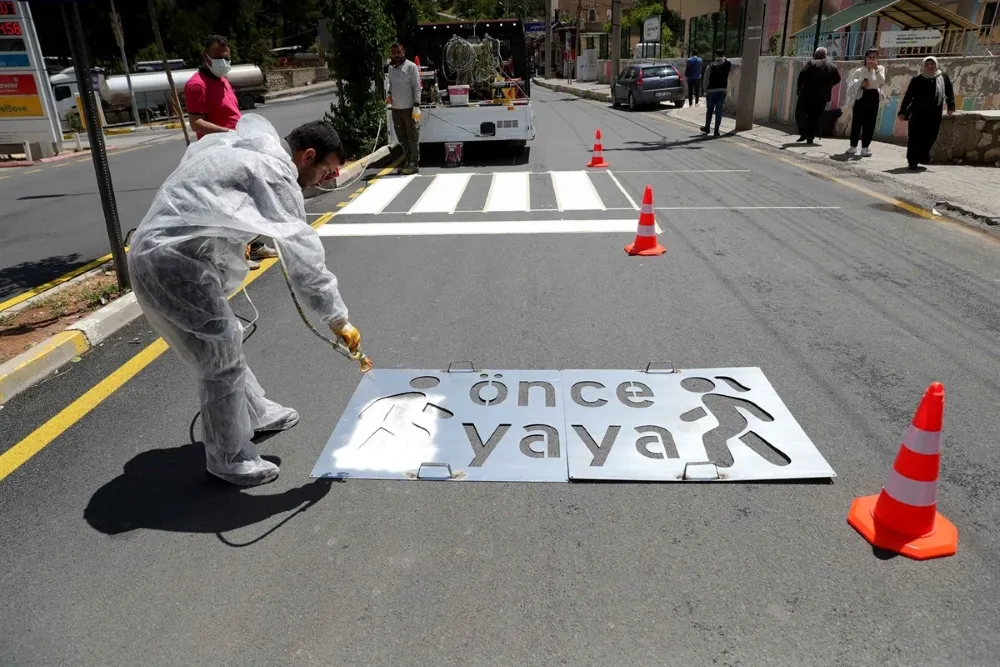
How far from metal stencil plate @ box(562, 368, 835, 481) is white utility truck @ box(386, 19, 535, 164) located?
377 inches

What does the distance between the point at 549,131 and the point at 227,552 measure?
17.4 meters

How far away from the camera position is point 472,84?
46.2ft

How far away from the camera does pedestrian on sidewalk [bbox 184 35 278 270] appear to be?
7094 mm

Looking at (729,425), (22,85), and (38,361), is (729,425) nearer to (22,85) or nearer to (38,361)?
(38,361)

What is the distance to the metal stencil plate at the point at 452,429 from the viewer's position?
3473 mm

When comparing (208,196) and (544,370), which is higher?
(208,196)

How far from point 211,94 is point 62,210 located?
212 inches

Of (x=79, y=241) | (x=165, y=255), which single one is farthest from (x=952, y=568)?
(x=79, y=241)

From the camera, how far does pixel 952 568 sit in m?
2.76

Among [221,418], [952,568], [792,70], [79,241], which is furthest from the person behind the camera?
[792,70]

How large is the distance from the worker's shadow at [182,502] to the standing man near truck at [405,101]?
30.9 feet

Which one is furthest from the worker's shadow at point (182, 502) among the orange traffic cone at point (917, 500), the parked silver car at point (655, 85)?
the parked silver car at point (655, 85)

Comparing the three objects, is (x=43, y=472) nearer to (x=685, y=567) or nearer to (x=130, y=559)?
(x=130, y=559)

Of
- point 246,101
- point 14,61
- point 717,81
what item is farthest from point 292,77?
point 717,81
